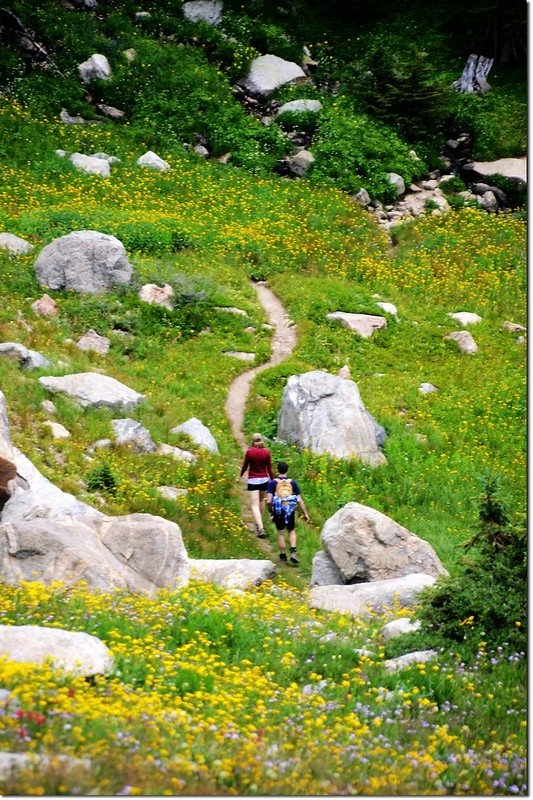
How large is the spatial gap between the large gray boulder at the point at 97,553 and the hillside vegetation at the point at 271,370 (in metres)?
0.90

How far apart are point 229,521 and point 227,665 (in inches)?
327

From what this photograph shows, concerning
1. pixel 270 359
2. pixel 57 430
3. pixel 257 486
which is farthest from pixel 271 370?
pixel 57 430

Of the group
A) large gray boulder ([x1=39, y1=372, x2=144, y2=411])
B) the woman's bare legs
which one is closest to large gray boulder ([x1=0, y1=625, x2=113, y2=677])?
the woman's bare legs

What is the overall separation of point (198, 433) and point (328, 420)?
324cm

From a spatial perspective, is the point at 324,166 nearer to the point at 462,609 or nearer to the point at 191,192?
the point at 191,192

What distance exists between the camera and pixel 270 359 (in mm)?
26359

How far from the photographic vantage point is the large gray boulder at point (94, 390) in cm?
2039

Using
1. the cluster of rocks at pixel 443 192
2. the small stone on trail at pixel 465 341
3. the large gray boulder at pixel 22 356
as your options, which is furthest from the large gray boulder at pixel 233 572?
the cluster of rocks at pixel 443 192

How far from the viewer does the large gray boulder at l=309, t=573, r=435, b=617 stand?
13.0m

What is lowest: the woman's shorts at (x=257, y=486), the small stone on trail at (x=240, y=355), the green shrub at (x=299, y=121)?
the woman's shorts at (x=257, y=486)

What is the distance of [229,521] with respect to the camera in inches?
715

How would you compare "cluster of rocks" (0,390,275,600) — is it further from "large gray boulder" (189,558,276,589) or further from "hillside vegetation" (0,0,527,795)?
"hillside vegetation" (0,0,527,795)

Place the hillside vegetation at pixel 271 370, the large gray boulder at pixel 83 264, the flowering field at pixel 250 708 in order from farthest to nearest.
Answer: the large gray boulder at pixel 83 264 < the hillside vegetation at pixel 271 370 < the flowering field at pixel 250 708

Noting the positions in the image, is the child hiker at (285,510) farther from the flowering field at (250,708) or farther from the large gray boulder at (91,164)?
the large gray boulder at (91,164)
